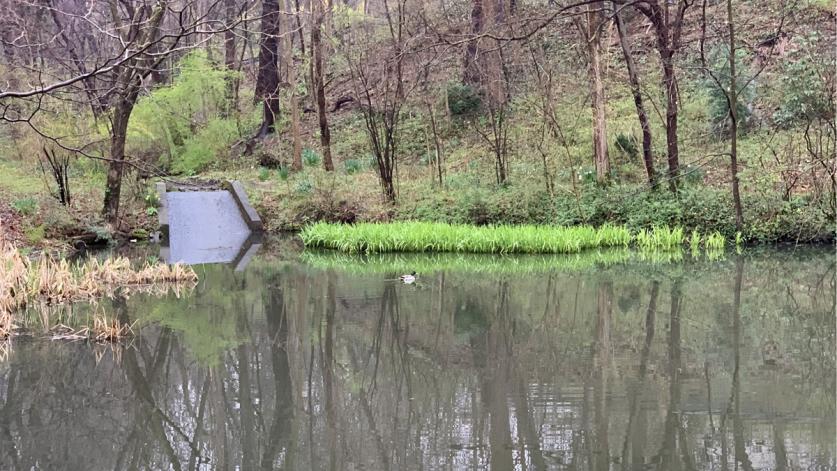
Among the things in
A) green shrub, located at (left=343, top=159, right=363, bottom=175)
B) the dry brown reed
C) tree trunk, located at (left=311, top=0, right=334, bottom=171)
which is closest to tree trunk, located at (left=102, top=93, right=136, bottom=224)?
the dry brown reed

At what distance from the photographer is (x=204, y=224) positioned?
16484mm

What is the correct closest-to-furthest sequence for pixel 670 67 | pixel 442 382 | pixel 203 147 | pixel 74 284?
1. pixel 442 382
2. pixel 74 284
3. pixel 670 67
4. pixel 203 147

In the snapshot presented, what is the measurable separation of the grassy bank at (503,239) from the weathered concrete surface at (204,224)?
243cm

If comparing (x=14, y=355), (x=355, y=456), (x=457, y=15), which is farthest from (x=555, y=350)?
(x=457, y=15)

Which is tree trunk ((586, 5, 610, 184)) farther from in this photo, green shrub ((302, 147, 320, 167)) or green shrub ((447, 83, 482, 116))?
green shrub ((302, 147, 320, 167))

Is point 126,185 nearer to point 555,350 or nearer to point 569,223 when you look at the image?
point 569,223

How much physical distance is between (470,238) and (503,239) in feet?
1.90

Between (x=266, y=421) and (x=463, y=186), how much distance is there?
12274 mm

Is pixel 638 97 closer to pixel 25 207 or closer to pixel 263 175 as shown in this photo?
pixel 263 175

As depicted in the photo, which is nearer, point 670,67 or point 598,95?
point 670,67

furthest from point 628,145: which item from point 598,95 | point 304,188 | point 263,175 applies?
point 263,175

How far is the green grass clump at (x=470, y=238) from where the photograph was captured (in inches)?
483

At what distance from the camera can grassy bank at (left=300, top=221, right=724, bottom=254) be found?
12273 mm

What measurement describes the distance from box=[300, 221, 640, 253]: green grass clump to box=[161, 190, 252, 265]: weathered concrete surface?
219 centimetres
